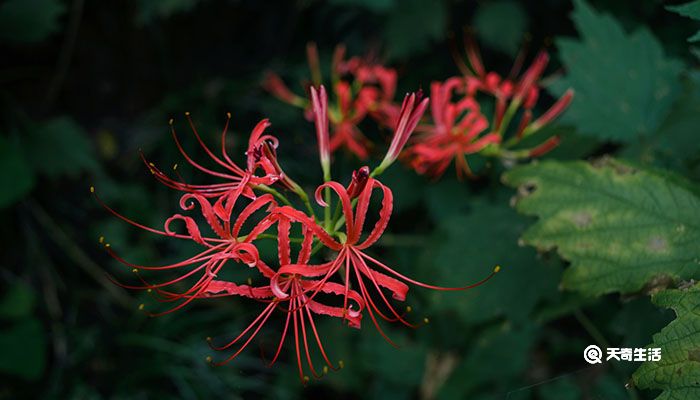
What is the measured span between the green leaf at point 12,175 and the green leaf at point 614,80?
1845 mm

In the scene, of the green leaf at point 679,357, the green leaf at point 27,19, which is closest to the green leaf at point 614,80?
the green leaf at point 679,357

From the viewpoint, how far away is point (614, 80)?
167cm

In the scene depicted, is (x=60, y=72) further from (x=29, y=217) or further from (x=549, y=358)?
(x=549, y=358)

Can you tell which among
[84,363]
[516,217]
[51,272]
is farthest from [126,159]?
[516,217]

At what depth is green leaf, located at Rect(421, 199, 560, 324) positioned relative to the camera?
1597 millimetres

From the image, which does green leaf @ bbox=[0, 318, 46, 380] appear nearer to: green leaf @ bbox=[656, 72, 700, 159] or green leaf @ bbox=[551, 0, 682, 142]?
green leaf @ bbox=[551, 0, 682, 142]

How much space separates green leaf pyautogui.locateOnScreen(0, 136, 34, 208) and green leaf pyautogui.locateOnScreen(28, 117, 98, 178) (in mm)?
167

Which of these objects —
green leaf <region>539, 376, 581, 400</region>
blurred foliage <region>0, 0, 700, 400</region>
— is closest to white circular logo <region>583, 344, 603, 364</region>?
blurred foliage <region>0, 0, 700, 400</region>

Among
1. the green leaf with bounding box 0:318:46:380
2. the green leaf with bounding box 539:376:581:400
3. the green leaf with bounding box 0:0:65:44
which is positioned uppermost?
the green leaf with bounding box 0:0:65:44

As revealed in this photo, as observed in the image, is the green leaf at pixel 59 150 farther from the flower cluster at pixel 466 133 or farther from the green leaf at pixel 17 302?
the flower cluster at pixel 466 133

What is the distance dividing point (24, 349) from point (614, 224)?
2.25 metres

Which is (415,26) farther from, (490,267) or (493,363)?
(493,363)

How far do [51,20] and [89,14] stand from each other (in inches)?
16.1

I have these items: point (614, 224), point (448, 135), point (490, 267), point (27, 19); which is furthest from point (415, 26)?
point (27, 19)
